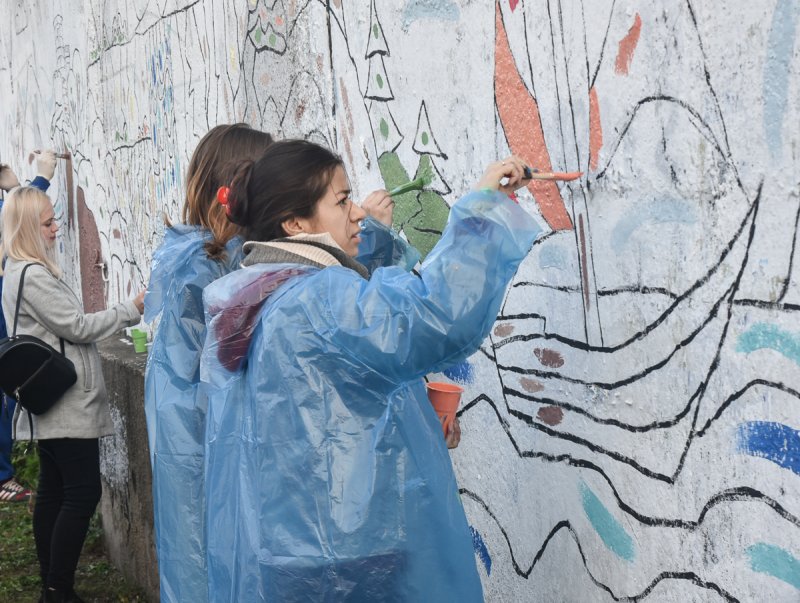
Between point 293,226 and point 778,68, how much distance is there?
41.0 inches

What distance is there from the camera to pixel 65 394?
4223mm

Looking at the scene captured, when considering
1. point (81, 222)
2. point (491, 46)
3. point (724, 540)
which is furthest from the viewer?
point (81, 222)

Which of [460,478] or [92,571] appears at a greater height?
[460,478]

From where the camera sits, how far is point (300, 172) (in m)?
2.21

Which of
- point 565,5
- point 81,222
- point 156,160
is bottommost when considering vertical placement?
point 81,222

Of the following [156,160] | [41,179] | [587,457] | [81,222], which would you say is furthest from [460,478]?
[81,222]

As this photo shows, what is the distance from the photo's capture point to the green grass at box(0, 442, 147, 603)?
16.0 ft

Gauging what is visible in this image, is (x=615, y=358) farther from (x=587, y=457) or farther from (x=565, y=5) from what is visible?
(x=565, y=5)

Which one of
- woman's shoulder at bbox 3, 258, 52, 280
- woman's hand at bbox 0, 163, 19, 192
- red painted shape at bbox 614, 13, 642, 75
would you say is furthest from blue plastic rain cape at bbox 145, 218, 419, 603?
woman's hand at bbox 0, 163, 19, 192

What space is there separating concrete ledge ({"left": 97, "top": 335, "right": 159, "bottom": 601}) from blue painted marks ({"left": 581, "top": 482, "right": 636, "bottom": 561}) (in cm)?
284

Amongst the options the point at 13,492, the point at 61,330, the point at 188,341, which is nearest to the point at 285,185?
the point at 188,341

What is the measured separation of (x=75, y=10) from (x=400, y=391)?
240 inches

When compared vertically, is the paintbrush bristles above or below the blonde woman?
above

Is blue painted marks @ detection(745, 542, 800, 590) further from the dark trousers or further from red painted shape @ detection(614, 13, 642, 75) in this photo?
the dark trousers
